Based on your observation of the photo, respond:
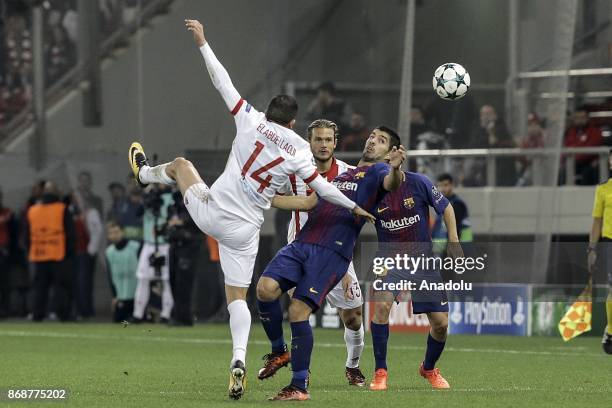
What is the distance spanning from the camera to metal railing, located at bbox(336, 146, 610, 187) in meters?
20.6

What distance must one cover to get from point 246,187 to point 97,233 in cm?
1372

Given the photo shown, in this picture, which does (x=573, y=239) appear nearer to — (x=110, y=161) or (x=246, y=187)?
(x=110, y=161)

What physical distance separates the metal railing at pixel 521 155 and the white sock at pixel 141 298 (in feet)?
14.6

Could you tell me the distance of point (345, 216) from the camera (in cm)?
1076

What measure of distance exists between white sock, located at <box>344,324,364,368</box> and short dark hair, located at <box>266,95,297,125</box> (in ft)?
7.07

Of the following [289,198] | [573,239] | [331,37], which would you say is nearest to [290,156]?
[289,198]

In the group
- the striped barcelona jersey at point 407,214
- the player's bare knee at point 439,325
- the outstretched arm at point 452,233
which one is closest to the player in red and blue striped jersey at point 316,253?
the striped barcelona jersey at point 407,214

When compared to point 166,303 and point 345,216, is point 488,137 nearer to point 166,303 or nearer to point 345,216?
point 166,303

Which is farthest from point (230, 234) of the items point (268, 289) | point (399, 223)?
point (399, 223)

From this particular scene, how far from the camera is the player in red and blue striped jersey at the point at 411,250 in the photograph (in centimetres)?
1152

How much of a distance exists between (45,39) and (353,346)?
14134mm

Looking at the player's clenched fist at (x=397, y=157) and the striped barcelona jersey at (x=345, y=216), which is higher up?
the player's clenched fist at (x=397, y=157)

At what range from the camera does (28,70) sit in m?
25.1

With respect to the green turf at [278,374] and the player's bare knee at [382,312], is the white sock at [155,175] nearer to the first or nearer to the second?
the green turf at [278,374]
